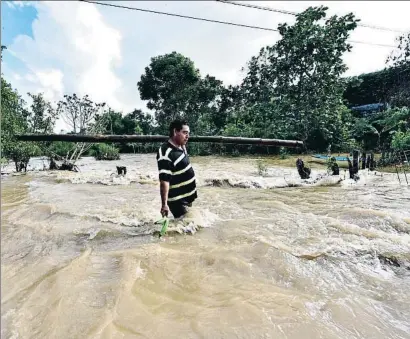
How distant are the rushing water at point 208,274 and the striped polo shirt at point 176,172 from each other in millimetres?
461

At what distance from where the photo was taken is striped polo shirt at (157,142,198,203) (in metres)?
4.15

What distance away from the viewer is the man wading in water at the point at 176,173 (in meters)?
4.12

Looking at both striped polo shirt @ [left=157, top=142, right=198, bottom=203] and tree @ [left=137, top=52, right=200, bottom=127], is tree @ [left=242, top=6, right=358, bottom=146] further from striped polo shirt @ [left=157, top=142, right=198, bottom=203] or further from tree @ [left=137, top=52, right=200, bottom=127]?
striped polo shirt @ [left=157, top=142, right=198, bottom=203]

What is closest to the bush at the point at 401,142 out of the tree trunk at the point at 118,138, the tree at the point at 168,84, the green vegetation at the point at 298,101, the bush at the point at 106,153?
the green vegetation at the point at 298,101

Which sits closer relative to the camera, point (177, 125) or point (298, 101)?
point (177, 125)

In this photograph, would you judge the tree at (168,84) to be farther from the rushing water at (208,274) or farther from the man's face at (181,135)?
the man's face at (181,135)

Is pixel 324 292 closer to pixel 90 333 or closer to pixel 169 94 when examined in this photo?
pixel 90 333

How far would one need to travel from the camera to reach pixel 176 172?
4336 millimetres

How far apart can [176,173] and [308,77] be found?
1972 cm

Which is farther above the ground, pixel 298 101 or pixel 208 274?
pixel 298 101

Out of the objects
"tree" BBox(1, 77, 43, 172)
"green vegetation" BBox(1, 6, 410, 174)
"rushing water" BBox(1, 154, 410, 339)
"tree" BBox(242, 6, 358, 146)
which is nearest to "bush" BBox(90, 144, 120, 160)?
"green vegetation" BBox(1, 6, 410, 174)

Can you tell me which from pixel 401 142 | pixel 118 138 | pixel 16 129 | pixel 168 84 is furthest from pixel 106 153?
pixel 118 138

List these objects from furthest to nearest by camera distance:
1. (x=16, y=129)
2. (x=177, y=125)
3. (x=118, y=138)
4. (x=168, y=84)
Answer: (x=168, y=84)
(x=16, y=129)
(x=177, y=125)
(x=118, y=138)

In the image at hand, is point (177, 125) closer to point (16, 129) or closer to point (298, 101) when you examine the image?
point (16, 129)
